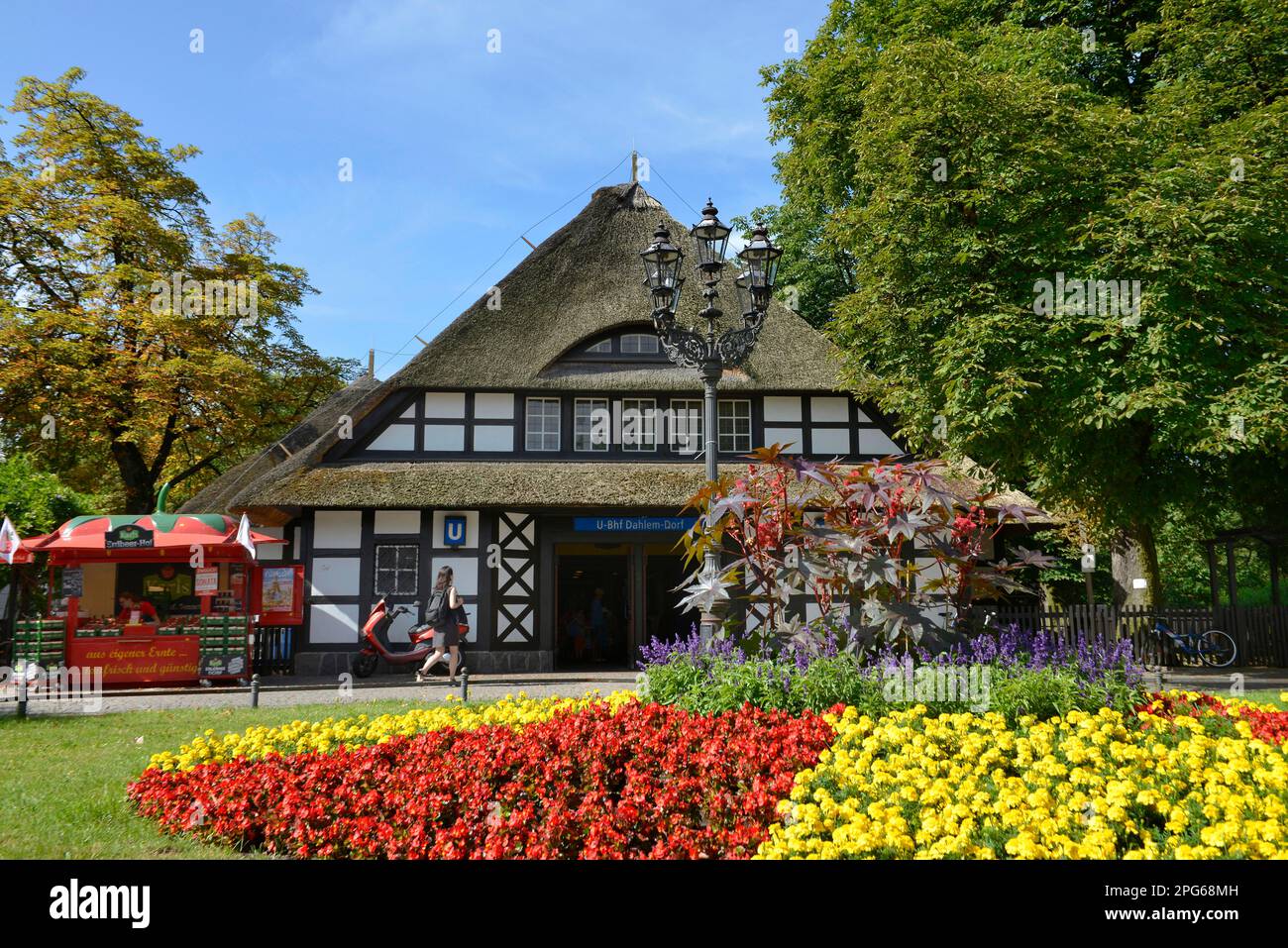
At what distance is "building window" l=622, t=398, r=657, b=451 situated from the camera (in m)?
17.2

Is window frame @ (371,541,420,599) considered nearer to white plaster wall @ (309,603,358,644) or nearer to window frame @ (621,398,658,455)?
white plaster wall @ (309,603,358,644)

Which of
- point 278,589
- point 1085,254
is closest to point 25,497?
point 278,589

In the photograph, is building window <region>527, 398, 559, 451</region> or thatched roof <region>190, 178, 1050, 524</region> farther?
building window <region>527, 398, 559, 451</region>

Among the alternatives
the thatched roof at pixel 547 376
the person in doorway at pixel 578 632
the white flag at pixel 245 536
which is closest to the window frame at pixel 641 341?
the thatched roof at pixel 547 376

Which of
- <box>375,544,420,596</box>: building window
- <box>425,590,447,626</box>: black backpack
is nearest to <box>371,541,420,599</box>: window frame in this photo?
<box>375,544,420,596</box>: building window

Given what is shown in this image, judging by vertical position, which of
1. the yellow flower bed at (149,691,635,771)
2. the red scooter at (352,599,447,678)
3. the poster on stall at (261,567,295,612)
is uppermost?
the poster on stall at (261,567,295,612)

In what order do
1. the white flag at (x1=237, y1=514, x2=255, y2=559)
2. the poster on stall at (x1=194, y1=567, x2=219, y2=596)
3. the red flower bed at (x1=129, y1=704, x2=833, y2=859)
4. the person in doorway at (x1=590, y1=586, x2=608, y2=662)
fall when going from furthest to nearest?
the person in doorway at (x1=590, y1=586, x2=608, y2=662) < the poster on stall at (x1=194, y1=567, x2=219, y2=596) < the white flag at (x1=237, y1=514, x2=255, y2=559) < the red flower bed at (x1=129, y1=704, x2=833, y2=859)

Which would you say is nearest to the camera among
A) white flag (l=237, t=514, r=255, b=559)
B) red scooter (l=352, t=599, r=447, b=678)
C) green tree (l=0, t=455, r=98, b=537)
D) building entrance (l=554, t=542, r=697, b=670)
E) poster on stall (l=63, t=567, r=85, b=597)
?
white flag (l=237, t=514, r=255, b=559)

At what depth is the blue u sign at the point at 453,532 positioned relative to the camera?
15.9 meters

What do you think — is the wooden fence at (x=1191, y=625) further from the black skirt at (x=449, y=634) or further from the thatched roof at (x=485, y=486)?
the black skirt at (x=449, y=634)

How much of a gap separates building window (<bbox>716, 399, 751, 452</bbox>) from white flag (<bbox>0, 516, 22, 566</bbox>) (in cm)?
1285

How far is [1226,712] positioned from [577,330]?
45.5 feet

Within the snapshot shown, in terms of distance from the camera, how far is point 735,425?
17.7 metres

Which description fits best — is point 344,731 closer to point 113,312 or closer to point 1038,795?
point 1038,795
